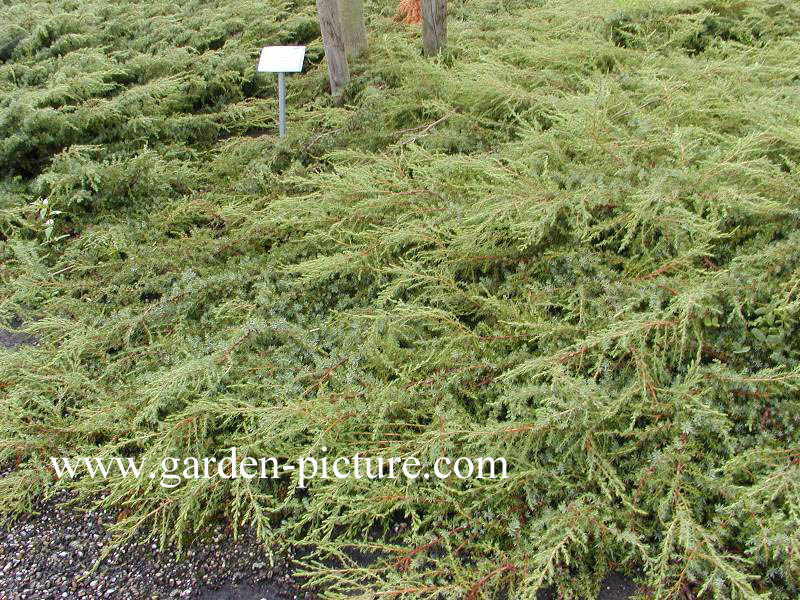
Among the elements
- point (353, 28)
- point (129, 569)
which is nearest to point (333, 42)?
point (353, 28)

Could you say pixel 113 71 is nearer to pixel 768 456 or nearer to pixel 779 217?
pixel 779 217

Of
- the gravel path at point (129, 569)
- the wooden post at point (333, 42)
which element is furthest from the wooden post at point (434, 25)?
the gravel path at point (129, 569)

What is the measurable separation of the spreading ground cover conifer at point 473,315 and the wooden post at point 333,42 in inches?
16.9

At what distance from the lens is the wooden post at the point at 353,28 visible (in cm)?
475

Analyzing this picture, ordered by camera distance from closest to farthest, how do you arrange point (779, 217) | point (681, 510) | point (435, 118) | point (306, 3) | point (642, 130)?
point (681, 510) < point (779, 217) < point (642, 130) < point (435, 118) < point (306, 3)

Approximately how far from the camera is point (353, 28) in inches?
190

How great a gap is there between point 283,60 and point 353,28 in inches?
45.2

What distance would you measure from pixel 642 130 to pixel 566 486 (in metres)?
1.55

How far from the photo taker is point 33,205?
386cm

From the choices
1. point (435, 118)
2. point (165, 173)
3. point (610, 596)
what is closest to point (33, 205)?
point (165, 173)

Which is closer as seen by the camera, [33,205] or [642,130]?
[642,130]

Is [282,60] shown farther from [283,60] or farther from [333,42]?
[333,42]

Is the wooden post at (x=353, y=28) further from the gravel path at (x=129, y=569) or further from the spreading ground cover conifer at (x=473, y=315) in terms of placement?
the gravel path at (x=129, y=569)

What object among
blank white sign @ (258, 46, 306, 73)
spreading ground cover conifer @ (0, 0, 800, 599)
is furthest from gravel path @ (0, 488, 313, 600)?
blank white sign @ (258, 46, 306, 73)
